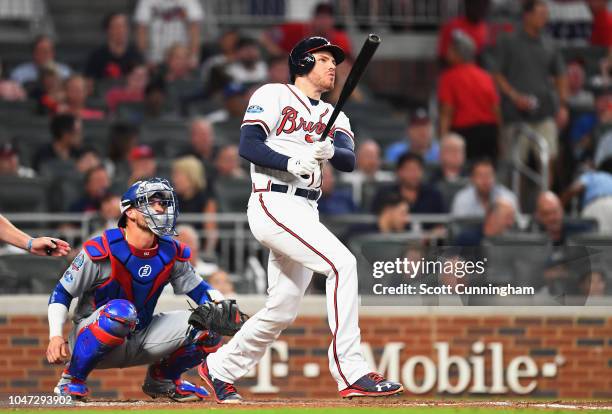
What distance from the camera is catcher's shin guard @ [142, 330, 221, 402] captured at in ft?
27.2

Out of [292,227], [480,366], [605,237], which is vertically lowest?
[480,366]

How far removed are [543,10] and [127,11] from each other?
4.93 m

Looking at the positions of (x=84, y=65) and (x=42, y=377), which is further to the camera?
(x=84, y=65)

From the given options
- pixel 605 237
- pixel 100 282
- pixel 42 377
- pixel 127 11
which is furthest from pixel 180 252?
pixel 127 11

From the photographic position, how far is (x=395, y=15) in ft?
57.5

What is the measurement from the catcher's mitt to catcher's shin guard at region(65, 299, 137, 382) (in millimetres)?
349

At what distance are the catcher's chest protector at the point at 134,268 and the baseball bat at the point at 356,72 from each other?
864 mm

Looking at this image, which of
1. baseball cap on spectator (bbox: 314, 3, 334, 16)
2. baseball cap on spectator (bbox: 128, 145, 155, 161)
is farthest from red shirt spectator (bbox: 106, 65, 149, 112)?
baseball cap on spectator (bbox: 128, 145, 155, 161)

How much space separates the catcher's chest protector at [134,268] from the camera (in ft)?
25.9

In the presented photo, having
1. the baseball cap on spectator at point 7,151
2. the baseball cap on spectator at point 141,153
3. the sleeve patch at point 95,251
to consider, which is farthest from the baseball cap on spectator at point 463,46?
the sleeve patch at point 95,251

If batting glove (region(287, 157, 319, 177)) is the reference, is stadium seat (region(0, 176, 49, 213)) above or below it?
below

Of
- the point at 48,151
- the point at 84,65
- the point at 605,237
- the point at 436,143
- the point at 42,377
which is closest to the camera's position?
the point at 42,377

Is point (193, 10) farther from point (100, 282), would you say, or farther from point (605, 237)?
point (100, 282)

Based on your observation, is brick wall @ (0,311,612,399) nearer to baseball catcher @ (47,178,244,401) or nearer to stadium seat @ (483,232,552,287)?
stadium seat @ (483,232,552,287)
